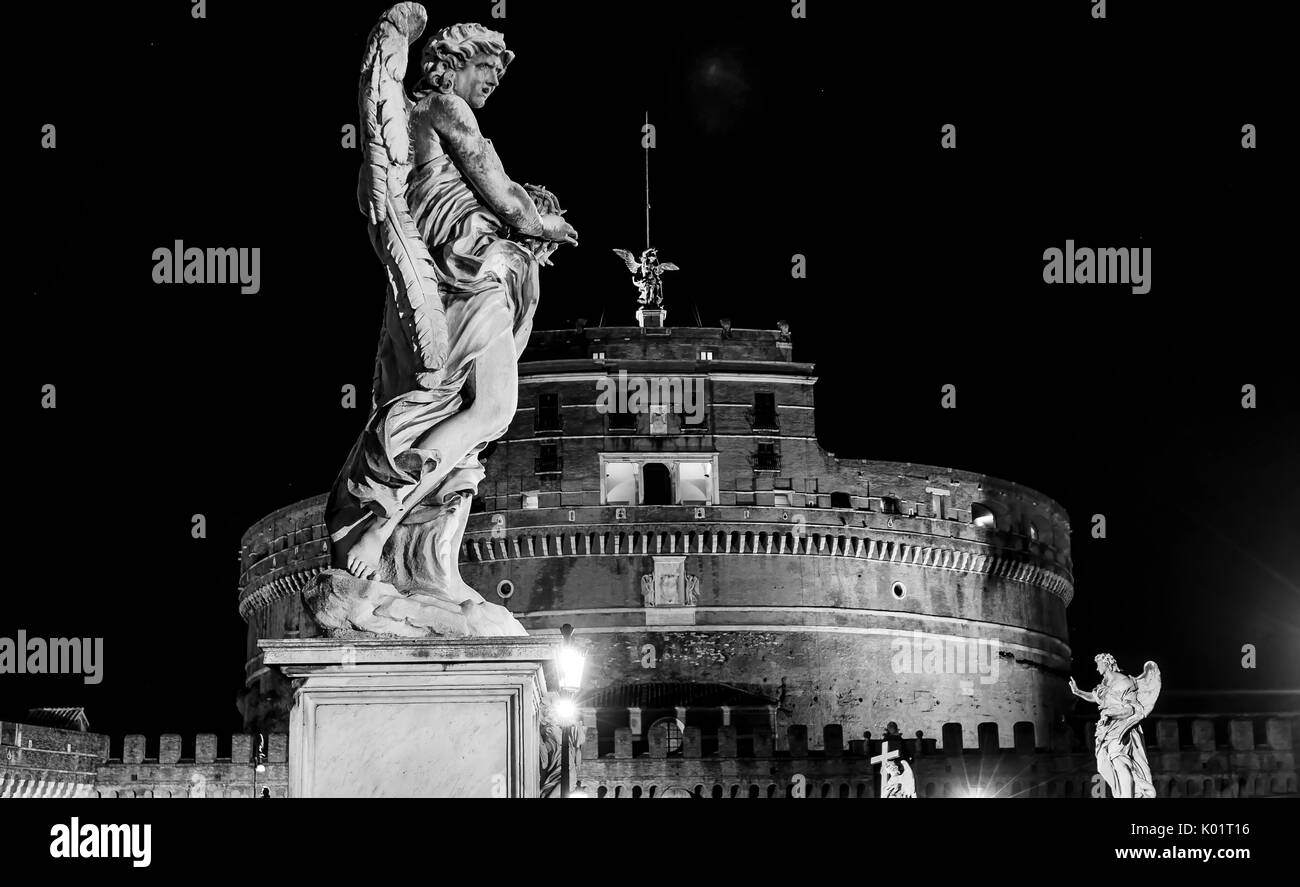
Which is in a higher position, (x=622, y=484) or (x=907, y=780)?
(x=622, y=484)

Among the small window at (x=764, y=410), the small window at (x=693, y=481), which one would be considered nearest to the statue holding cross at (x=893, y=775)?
the small window at (x=693, y=481)

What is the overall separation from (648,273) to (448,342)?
50374 mm

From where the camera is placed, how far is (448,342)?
6402mm

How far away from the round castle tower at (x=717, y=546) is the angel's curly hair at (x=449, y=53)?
1806 inches

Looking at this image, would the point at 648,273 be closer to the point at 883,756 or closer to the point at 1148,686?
the point at 883,756

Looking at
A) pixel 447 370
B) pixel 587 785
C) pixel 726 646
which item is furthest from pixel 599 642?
pixel 447 370

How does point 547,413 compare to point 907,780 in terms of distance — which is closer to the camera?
point 907,780

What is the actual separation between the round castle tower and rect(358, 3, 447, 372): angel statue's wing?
46.0m

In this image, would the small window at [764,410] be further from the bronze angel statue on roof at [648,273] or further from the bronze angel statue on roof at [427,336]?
the bronze angel statue on roof at [427,336]

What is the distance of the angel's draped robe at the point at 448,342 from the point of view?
6355mm

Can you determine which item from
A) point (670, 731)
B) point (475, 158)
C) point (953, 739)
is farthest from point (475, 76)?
point (670, 731)

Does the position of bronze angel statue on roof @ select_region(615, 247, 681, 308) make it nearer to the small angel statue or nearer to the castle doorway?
the castle doorway
